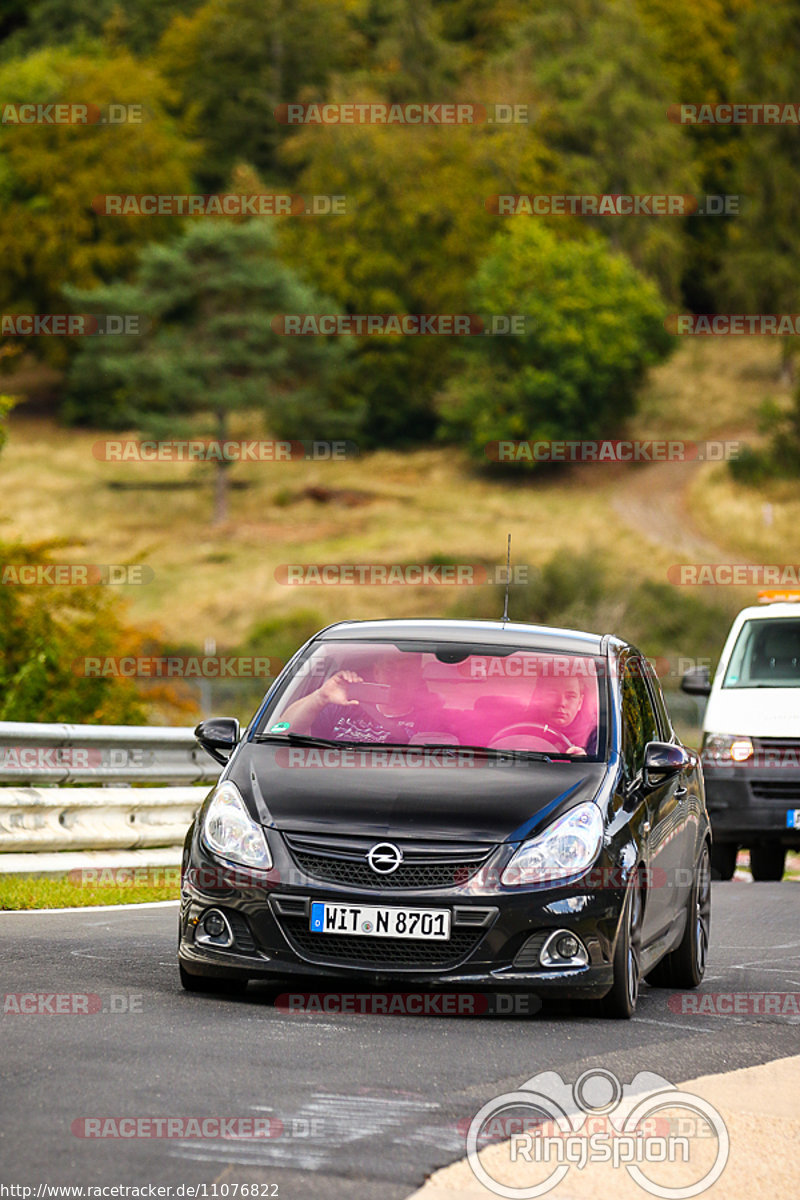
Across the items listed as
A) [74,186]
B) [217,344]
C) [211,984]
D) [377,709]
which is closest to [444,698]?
[377,709]

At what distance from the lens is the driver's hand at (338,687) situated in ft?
29.2

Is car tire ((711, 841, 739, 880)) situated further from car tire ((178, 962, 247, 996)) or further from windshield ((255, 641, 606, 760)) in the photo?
car tire ((178, 962, 247, 996))

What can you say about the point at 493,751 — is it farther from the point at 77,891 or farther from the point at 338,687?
the point at 77,891

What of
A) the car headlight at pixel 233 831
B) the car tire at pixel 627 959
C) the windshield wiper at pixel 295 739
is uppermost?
the windshield wiper at pixel 295 739

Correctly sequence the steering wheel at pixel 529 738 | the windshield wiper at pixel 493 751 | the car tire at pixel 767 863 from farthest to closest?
the car tire at pixel 767 863 → the steering wheel at pixel 529 738 → the windshield wiper at pixel 493 751

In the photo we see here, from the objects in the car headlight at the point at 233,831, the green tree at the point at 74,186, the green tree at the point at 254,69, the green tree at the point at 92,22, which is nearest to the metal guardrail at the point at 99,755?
the car headlight at the point at 233,831

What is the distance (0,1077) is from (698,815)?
462cm

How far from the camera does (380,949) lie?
7691 millimetres

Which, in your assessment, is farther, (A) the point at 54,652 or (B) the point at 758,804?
(A) the point at 54,652

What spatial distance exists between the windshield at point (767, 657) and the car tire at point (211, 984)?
9365 millimetres

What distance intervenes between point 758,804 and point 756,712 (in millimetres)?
813

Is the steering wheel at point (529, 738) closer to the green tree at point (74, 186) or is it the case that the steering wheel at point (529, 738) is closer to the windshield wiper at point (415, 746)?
the windshield wiper at point (415, 746)

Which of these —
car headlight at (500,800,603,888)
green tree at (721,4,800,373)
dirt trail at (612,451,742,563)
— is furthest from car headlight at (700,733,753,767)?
green tree at (721,4,800,373)

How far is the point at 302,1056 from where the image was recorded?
6734 mm
